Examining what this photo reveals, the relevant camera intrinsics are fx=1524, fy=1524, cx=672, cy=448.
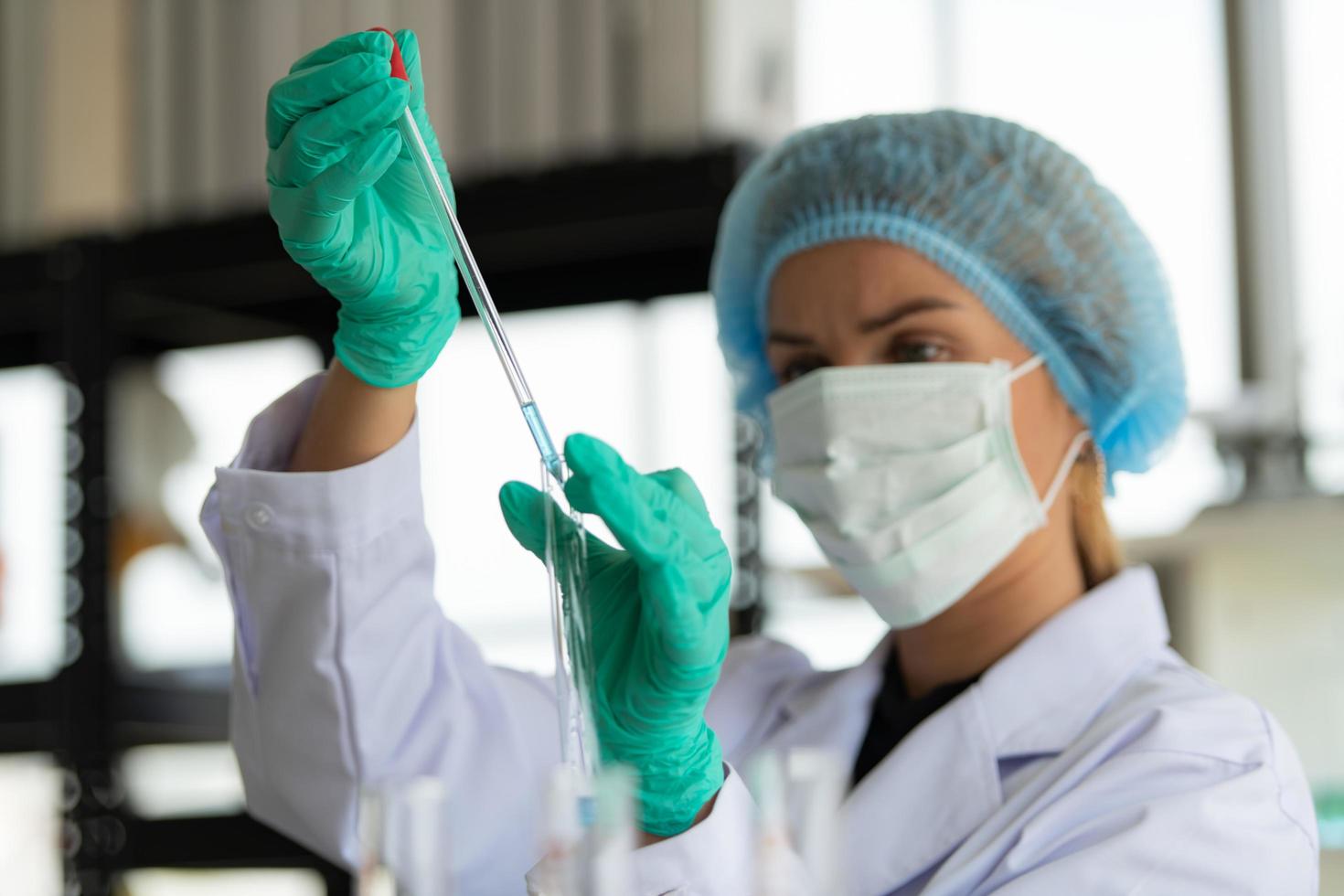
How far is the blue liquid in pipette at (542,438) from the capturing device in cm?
104

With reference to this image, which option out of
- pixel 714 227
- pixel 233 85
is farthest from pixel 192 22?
pixel 714 227

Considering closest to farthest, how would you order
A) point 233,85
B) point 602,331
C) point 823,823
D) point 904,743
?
point 823,823, point 904,743, point 602,331, point 233,85

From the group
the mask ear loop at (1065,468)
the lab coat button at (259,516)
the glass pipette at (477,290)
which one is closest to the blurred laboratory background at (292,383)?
the mask ear loop at (1065,468)

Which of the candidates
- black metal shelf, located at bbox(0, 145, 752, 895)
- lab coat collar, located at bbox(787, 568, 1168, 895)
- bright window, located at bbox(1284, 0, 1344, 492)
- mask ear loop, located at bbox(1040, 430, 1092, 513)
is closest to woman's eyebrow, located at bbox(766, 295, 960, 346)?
mask ear loop, located at bbox(1040, 430, 1092, 513)

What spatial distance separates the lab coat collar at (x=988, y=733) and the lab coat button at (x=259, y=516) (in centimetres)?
58

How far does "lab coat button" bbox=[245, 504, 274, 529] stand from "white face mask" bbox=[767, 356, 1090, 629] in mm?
512

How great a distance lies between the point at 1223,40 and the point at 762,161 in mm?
2727

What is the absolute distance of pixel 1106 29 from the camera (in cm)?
380

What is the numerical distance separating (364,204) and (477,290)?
0.16 meters

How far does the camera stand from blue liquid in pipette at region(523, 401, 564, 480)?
1.04 metres

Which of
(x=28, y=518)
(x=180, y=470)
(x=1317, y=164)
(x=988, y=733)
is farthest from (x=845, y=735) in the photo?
(x=1317, y=164)

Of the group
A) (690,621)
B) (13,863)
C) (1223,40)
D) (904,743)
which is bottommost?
(13,863)

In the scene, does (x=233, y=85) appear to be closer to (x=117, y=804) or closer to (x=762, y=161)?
(x=117, y=804)

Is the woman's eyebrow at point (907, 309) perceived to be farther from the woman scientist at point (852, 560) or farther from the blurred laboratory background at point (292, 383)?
the blurred laboratory background at point (292, 383)
